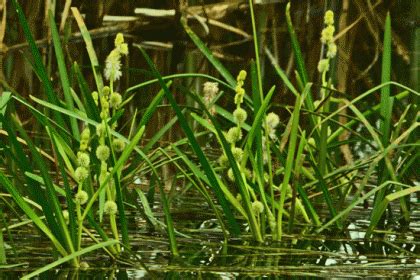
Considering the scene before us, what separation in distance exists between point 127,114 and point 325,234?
2.10 meters

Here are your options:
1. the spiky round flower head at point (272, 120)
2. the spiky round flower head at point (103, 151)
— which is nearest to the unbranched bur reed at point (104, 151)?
the spiky round flower head at point (103, 151)

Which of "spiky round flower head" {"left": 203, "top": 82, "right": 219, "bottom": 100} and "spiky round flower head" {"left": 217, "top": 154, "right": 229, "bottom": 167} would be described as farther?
"spiky round flower head" {"left": 203, "top": 82, "right": 219, "bottom": 100}

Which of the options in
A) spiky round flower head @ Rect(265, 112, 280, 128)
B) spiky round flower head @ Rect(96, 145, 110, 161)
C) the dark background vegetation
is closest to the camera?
spiky round flower head @ Rect(96, 145, 110, 161)

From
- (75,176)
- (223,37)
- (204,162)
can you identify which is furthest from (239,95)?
(223,37)

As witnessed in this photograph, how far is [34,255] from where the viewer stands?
7.09ft

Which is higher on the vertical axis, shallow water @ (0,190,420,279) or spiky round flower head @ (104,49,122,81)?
spiky round flower head @ (104,49,122,81)

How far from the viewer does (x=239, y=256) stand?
7.29 feet

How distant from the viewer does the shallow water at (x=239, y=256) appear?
6.71ft

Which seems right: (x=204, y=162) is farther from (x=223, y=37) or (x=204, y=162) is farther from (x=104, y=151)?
(x=223, y=37)

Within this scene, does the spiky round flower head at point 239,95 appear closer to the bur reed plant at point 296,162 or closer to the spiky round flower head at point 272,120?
the bur reed plant at point 296,162

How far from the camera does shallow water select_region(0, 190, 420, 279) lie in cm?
204

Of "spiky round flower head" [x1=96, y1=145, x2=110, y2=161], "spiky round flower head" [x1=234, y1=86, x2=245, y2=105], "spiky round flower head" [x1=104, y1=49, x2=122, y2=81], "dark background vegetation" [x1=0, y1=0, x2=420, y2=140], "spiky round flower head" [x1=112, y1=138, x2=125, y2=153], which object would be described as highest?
"spiky round flower head" [x1=104, y1=49, x2=122, y2=81]

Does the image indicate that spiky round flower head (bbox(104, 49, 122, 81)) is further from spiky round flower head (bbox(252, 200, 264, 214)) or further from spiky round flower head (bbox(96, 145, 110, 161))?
spiky round flower head (bbox(252, 200, 264, 214))

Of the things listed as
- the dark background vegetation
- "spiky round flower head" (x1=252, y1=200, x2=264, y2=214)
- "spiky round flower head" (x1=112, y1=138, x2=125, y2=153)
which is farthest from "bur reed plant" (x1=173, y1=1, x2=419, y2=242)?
the dark background vegetation
